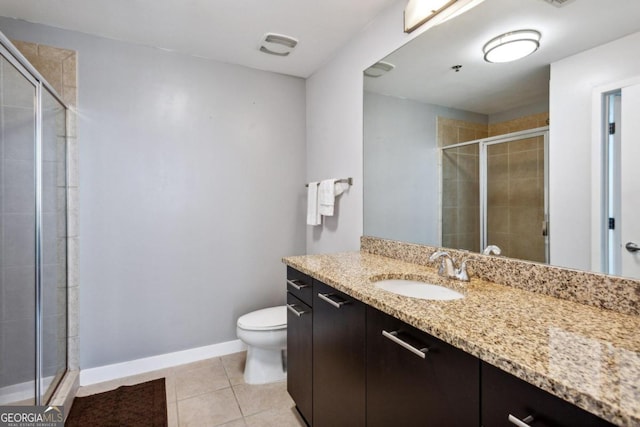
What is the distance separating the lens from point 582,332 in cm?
75

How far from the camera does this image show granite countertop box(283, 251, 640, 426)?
1.71 ft

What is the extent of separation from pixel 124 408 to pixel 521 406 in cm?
205

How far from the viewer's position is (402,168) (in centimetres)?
179

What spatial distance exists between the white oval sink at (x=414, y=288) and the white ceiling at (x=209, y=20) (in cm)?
153

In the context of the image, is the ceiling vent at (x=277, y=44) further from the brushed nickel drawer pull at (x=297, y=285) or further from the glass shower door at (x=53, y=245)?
the brushed nickel drawer pull at (x=297, y=285)

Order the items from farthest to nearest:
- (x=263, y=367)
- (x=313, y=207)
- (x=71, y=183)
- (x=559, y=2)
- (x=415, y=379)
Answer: (x=313, y=207) → (x=263, y=367) → (x=71, y=183) → (x=559, y=2) → (x=415, y=379)

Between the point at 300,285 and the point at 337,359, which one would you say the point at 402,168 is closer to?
the point at 300,285

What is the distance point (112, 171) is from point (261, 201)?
3.48ft

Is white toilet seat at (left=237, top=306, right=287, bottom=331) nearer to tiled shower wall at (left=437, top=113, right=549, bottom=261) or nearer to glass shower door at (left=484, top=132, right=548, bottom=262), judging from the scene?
tiled shower wall at (left=437, top=113, right=549, bottom=261)

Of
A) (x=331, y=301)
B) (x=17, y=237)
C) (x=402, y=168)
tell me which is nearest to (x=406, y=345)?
(x=331, y=301)

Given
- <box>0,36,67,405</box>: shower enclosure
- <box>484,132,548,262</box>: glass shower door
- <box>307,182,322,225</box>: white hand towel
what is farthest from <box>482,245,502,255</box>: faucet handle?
<box>0,36,67,405</box>: shower enclosure

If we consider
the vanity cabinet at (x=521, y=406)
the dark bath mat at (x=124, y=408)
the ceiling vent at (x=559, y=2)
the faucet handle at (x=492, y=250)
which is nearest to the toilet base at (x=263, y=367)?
the dark bath mat at (x=124, y=408)

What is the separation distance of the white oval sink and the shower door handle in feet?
1.85

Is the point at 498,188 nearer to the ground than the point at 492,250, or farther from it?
farther from it
